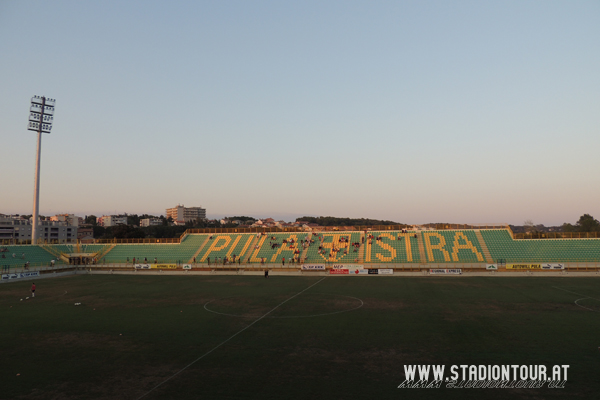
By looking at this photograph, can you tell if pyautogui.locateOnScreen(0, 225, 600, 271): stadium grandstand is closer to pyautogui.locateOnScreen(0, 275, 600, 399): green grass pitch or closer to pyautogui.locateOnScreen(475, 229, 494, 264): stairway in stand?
pyautogui.locateOnScreen(475, 229, 494, 264): stairway in stand

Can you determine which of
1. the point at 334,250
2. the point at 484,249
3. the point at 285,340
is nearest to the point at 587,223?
the point at 484,249

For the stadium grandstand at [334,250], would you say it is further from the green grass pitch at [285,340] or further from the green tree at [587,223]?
the green tree at [587,223]

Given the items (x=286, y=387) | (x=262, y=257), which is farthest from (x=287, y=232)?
(x=286, y=387)

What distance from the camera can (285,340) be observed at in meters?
20.1

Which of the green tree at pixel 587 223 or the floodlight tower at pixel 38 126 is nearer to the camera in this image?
the floodlight tower at pixel 38 126

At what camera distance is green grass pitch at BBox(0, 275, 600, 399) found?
13977mm

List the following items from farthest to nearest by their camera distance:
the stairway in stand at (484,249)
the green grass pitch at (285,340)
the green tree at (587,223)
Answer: the green tree at (587,223) → the stairway in stand at (484,249) → the green grass pitch at (285,340)

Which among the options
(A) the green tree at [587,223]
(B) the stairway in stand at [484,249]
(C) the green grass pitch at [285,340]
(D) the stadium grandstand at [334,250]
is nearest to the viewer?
(C) the green grass pitch at [285,340]

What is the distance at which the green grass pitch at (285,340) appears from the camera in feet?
45.9

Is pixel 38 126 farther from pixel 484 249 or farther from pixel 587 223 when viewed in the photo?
pixel 587 223

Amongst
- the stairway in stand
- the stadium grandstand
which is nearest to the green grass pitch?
the stairway in stand

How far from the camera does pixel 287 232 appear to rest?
237 ft

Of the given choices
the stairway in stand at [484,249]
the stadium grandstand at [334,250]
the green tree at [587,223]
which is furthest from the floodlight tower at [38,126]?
the green tree at [587,223]

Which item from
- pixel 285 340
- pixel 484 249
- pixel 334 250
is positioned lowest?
pixel 285 340
